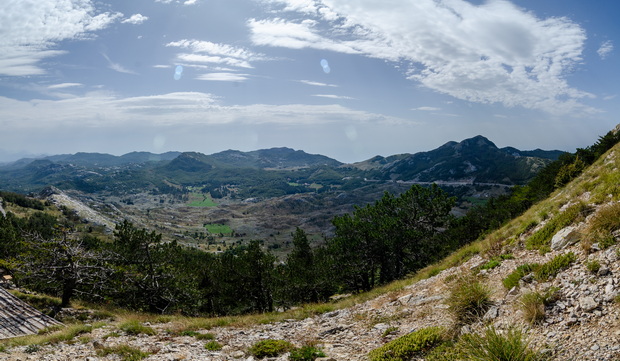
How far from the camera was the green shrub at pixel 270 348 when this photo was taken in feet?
43.1

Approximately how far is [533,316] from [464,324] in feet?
7.34

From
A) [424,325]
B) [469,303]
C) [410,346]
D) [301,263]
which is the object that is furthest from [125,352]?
[301,263]

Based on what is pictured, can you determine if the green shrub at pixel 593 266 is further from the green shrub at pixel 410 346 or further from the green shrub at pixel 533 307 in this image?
the green shrub at pixel 410 346

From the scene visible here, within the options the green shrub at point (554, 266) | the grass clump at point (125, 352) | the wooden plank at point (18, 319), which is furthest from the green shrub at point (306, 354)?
the wooden plank at point (18, 319)

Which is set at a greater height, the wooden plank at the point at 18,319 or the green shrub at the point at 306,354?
the green shrub at the point at 306,354

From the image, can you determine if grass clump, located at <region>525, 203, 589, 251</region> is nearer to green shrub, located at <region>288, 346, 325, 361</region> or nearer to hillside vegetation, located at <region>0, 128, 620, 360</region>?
hillside vegetation, located at <region>0, 128, 620, 360</region>

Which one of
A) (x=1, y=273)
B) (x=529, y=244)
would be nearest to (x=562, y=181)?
(x=529, y=244)

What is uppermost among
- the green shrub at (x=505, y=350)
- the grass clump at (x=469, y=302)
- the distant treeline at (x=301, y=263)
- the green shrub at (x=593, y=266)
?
the green shrub at (x=593, y=266)

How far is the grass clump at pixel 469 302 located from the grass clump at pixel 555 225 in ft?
17.4

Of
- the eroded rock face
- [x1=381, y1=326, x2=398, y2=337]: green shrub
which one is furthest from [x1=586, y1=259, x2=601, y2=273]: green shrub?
[x1=381, y1=326, x2=398, y2=337]: green shrub

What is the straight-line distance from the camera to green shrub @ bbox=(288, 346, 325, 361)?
11938 mm

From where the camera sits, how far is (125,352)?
44.8 ft

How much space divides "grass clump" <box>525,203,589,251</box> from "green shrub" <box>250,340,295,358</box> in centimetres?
1285

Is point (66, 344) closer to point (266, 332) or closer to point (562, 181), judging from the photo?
point (266, 332)
